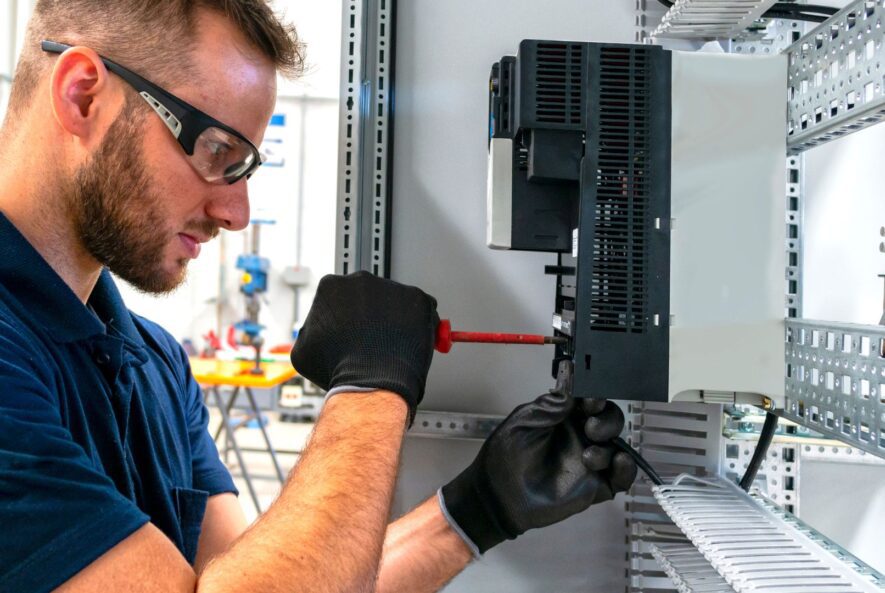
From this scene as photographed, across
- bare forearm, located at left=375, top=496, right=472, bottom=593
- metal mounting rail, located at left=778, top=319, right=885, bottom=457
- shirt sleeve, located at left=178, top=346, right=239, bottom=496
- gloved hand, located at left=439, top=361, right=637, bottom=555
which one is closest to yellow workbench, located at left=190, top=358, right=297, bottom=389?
shirt sleeve, located at left=178, top=346, right=239, bottom=496

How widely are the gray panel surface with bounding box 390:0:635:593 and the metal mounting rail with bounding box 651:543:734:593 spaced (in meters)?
0.27

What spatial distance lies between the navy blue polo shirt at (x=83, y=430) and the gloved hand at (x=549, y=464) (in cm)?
44

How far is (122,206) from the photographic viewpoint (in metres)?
0.79

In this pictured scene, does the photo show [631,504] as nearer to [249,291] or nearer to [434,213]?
[434,213]

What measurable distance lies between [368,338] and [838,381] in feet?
1.94

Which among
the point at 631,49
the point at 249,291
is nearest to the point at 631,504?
the point at 631,49


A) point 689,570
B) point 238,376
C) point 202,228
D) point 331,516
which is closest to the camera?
point 331,516

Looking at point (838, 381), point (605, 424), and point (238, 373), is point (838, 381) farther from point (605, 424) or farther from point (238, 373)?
point (238, 373)

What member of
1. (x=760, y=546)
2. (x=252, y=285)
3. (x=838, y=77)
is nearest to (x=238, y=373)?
(x=252, y=285)

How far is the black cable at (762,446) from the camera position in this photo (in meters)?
1.03

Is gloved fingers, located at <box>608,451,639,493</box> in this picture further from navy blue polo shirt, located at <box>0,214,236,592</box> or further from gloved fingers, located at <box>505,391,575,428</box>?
navy blue polo shirt, located at <box>0,214,236,592</box>

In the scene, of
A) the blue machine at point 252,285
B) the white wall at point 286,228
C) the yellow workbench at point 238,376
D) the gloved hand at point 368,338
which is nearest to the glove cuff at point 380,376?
the gloved hand at point 368,338

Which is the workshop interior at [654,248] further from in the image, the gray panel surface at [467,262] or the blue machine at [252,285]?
the blue machine at [252,285]

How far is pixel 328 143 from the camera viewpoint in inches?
202
